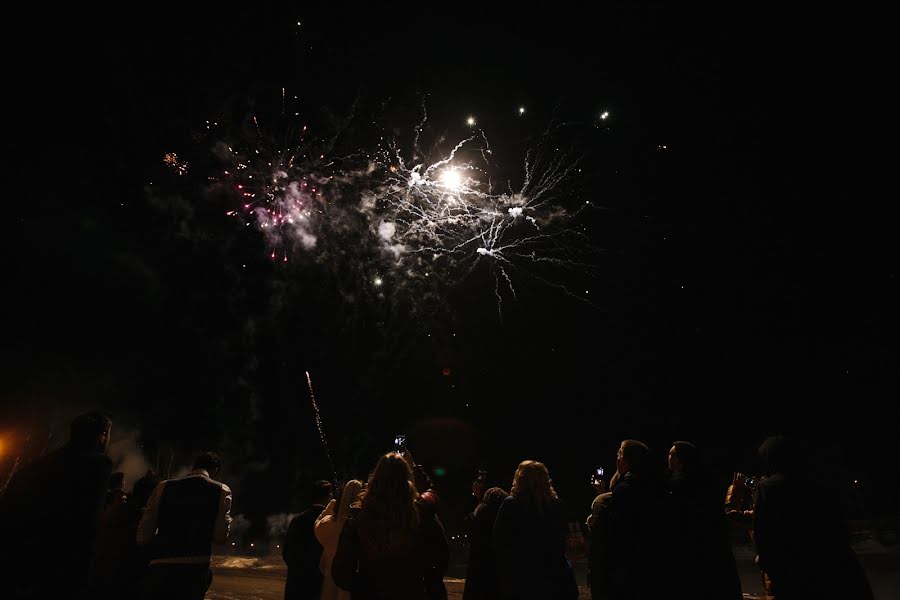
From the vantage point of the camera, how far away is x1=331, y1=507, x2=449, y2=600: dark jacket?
109 inches

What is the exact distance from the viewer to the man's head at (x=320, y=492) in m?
4.80

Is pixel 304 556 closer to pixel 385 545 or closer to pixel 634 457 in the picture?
pixel 385 545

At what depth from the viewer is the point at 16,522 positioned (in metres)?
2.77

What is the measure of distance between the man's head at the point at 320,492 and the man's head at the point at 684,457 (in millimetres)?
3355

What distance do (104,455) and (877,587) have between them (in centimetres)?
1209

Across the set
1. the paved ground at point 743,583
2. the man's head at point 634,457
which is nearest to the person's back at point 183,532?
the man's head at point 634,457

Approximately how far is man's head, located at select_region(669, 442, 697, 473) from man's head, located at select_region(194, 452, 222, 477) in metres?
4.35

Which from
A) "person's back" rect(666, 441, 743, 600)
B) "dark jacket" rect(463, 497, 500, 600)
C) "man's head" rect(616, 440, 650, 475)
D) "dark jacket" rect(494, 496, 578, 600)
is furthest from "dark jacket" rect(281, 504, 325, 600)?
"person's back" rect(666, 441, 743, 600)

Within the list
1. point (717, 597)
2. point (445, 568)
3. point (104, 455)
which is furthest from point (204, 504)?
point (717, 597)

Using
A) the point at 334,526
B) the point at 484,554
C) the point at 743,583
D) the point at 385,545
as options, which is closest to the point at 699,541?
the point at 484,554

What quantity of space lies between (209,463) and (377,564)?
2784 mm

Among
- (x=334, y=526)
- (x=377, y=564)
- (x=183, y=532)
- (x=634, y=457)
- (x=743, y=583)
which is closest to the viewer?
(x=377, y=564)

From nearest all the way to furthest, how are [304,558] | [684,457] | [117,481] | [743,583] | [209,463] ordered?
1. [684,457]
2. [304,558]
3. [209,463]
4. [117,481]
5. [743,583]

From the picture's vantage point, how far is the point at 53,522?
2.84 m
